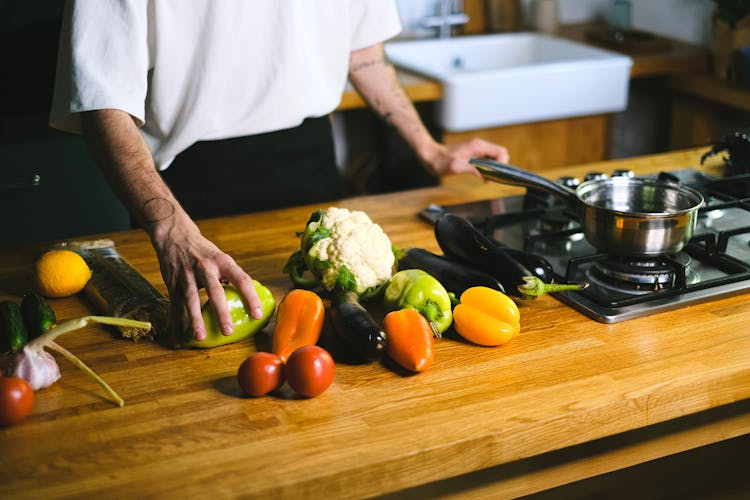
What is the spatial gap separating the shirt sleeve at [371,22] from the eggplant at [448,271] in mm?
694

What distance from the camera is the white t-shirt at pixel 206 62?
1.37 m

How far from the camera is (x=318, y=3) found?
5.73 ft

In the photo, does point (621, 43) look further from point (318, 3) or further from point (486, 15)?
point (318, 3)

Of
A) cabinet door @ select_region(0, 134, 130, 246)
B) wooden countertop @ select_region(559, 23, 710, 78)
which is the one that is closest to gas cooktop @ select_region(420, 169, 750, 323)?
cabinet door @ select_region(0, 134, 130, 246)

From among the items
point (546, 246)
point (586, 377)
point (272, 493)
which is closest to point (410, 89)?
point (546, 246)

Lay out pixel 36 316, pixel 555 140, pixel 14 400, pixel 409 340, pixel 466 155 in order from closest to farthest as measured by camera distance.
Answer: pixel 14 400 < pixel 409 340 < pixel 36 316 < pixel 466 155 < pixel 555 140

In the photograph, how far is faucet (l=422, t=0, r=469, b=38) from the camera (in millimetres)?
3293

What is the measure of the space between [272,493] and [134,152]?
2.09ft

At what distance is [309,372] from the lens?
105 cm

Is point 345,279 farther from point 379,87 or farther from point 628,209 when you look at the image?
point 379,87

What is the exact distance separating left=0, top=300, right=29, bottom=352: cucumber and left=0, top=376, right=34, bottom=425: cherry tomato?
13 cm

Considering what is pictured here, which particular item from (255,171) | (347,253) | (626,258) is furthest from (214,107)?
(626,258)

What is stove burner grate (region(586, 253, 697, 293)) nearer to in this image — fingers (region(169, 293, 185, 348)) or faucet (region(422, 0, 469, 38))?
fingers (region(169, 293, 185, 348))

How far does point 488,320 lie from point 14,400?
0.58m
